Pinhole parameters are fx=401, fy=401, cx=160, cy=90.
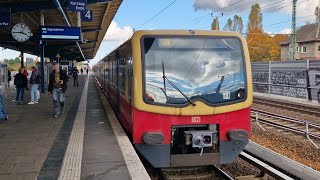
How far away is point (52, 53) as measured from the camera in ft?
139

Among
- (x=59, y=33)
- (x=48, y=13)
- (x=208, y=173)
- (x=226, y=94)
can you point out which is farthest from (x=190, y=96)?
(x=48, y=13)

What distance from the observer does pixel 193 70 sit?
679 cm

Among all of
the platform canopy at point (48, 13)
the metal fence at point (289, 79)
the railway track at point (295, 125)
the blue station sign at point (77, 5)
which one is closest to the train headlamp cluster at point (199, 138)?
the railway track at point (295, 125)

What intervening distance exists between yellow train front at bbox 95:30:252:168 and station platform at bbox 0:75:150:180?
0.62 metres

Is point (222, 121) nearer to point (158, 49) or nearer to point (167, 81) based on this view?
point (167, 81)

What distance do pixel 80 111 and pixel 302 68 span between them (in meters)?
13.3

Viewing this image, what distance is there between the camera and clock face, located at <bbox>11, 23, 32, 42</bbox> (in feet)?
50.9

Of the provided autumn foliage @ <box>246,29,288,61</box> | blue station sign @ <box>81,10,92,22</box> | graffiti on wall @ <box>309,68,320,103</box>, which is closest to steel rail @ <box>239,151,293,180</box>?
graffiti on wall @ <box>309,68,320,103</box>

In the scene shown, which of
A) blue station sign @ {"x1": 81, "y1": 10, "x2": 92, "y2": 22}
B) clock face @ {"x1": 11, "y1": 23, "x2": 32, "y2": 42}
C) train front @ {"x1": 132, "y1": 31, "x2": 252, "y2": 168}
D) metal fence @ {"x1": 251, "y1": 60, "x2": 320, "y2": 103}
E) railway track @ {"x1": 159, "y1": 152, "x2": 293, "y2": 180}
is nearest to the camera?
train front @ {"x1": 132, "y1": 31, "x2": 252, "y2": 168}

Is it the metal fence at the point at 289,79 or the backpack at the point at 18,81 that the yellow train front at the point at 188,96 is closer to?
the backpack at the point at 18,81

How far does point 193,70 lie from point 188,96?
1.50 feet

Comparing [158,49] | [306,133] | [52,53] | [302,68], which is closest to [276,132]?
[306,133]

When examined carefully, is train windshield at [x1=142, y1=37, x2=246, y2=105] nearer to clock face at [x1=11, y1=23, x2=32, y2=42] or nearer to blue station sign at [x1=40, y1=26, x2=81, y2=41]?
clock face at [x1=11, y1=23, x2=32, y2=42]

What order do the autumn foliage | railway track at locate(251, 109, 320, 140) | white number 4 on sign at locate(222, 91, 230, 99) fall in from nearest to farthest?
white number 4 on sign at locate(222, 91, 230, 99)
railway track at locate(251, 109, 320, 140)
the autumn foliage
